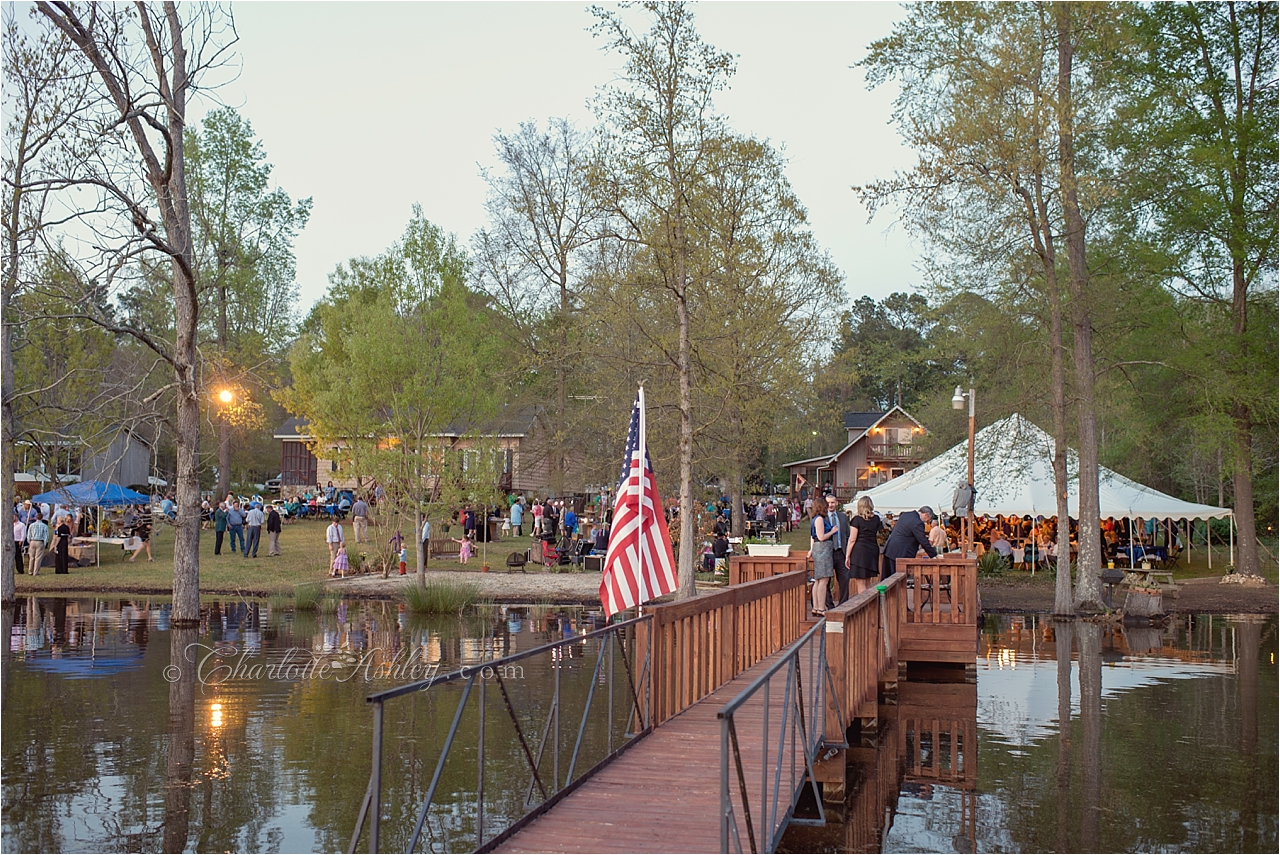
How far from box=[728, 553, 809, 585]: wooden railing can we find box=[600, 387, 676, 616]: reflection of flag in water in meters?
5.91

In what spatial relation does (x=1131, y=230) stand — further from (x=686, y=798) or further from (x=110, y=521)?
(x=110, y=521)

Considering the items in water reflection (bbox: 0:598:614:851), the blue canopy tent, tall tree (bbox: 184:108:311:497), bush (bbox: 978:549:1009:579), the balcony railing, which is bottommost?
water reflection (bbox: 0:598:614:851)

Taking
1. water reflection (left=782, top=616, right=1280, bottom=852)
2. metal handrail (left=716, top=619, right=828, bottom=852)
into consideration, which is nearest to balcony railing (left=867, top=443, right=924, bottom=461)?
water reflection (left=782, top=616, right=1280, bottom=852)

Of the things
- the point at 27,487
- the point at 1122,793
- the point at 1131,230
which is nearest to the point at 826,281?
the point at 1131,230

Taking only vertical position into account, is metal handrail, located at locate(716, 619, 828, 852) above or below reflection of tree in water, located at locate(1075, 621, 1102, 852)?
above

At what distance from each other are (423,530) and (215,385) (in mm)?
5622

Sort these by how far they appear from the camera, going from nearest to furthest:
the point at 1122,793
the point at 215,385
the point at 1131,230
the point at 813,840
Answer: the point at 813,840, the point at 1122,793, the point at 215,385, the point at 1131,230

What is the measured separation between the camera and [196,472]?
67.2ft

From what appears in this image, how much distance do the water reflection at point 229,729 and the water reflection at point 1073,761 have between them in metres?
2.85

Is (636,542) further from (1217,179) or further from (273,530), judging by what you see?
(273,530)

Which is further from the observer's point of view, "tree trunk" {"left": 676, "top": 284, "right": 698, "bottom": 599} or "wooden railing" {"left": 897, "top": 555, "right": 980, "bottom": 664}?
"tree trunk" {"left": 676, "top": 284, "right": 698, "bottom": 599}

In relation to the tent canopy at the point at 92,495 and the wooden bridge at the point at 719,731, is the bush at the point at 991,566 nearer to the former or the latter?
the wooden bridge at the point at 719,731

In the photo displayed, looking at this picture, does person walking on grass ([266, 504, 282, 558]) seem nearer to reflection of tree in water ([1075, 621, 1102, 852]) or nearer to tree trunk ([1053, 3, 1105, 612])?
tree trunk ([1053, 3, 1105, 612])

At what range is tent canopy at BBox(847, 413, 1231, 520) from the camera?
28.4 meters
